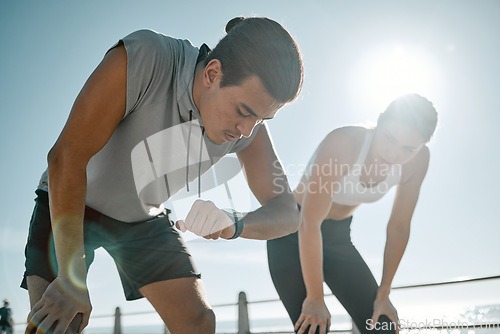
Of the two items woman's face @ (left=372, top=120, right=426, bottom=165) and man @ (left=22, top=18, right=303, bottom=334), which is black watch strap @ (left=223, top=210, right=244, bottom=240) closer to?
man @ (left=22, top=18, right=303, bottom=334)

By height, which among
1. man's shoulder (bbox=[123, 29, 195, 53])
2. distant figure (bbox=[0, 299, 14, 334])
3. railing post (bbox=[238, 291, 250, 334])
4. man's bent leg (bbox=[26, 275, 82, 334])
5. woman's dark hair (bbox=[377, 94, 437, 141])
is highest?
man's shoulder (bbox=[123, 29, 195, 53])

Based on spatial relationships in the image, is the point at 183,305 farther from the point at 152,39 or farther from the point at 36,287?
the point at 152,39

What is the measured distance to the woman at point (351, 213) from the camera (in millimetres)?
2566

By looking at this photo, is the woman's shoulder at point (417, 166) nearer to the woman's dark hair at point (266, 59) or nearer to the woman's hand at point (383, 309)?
the woman's hand at point (383, 309)

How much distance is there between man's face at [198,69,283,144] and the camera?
1606 millimetres

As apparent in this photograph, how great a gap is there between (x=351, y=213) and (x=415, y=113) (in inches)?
31.9

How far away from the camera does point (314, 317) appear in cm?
246

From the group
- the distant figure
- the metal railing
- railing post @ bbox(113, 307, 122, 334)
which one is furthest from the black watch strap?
the distant figure

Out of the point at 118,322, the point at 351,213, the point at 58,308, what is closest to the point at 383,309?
the point at 351,213

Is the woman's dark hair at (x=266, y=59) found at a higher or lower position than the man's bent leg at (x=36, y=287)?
higher

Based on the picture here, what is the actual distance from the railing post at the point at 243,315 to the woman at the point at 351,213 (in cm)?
391

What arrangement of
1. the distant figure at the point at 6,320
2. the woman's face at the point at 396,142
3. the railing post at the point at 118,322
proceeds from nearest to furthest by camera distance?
the woman's face at the point at 396,142
the railing post at the point at 118,322
the distant figure at the point at 6,320

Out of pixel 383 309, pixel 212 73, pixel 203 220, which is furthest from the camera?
pixel 383 309

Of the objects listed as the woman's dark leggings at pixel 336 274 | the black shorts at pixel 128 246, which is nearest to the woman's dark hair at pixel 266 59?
the black shorts at pixel 128 246
